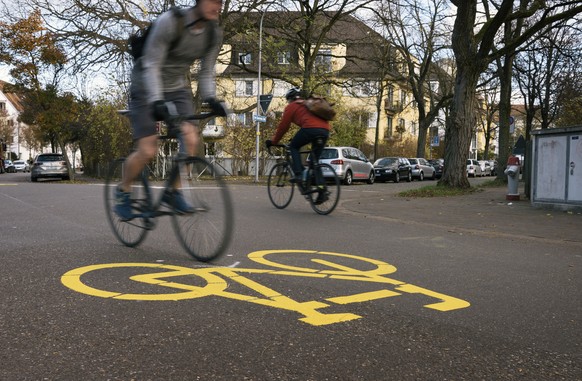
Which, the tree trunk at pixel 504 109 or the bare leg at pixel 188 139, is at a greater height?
the tree trunk at pixel 504 109

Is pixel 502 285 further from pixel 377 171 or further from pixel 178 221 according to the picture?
pixel 377 171

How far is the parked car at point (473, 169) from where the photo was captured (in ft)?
165

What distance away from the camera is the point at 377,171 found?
32.5 metres

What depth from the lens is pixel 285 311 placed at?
3.43m

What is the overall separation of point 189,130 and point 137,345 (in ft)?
7.55

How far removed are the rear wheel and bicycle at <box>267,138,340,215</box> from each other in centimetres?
372

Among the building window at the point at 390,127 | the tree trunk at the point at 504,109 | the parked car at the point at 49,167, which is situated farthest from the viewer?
the building window at the point at 390,127

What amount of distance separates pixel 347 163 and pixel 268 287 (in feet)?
74.3

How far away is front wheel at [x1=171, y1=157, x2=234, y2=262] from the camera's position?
15.2 feet

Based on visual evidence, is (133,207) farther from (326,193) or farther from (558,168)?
(558,168)

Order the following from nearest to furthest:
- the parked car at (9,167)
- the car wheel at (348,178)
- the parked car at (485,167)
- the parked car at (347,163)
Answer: the parked car at (347,163), the car wheel at (348,178), the parked car at (485,167), the parked car at (9,167)

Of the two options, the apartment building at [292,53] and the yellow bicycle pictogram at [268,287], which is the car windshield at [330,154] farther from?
the yellow bicycle pictogram at [268,287]

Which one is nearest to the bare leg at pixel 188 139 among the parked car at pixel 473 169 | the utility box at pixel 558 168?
the utility box at pixel 558 168

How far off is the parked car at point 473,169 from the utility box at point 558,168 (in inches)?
1543
